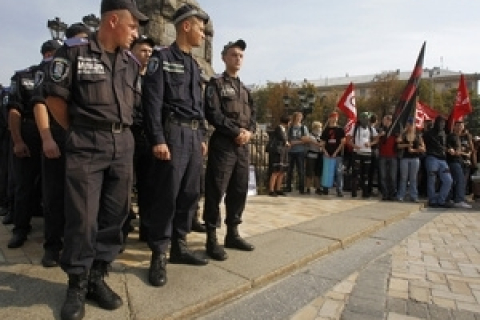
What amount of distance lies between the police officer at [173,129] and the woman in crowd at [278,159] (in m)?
5.52

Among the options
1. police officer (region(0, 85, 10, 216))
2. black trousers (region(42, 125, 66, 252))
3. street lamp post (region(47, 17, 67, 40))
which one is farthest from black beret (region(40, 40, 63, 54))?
street lamp post (region(47, 17, 67, 40))

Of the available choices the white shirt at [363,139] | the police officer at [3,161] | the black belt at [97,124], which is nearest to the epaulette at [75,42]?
the black belt at [97,124]

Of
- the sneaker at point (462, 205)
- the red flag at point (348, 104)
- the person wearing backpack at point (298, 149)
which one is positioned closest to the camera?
the sneaker at point (462, 205)

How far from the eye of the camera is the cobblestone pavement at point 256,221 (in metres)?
3.54

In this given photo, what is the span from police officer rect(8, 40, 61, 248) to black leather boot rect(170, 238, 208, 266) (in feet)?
5.26

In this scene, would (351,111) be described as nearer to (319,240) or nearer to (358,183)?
(358,183)

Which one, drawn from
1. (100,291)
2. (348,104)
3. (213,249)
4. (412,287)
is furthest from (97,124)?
(348,104)

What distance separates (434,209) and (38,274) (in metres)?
7.72

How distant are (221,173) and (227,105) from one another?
681 mm

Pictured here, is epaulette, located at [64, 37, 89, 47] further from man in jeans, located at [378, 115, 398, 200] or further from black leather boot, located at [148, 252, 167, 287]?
man in jeans, located at [378, 115, 398, 200]

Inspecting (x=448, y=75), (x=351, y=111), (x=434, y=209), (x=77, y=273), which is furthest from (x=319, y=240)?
(x=448, y=75)

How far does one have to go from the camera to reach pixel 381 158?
891 cm

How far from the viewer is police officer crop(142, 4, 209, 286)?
3.04 metres

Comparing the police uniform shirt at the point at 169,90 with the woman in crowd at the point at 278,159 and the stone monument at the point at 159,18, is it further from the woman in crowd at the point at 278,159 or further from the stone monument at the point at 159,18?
the woman in crowd at the point at 278,159
